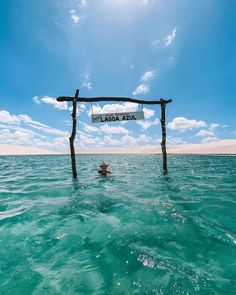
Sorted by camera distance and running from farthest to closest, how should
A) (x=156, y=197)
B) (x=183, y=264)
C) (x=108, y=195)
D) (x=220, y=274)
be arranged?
(x=108, y=195) < (x=156, y=197) < (x=183, y=264) < (x=220, y=274)

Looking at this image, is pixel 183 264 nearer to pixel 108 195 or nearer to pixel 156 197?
pixel 156 197

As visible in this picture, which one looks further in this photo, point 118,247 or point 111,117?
point 111,117

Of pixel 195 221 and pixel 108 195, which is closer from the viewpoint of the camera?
pixel 195 221

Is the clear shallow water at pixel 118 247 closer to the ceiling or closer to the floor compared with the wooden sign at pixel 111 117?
closer to the floor

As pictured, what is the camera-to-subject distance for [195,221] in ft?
17.5

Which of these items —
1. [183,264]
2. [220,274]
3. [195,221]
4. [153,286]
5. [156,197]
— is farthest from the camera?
[156,197]

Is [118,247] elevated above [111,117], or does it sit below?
below

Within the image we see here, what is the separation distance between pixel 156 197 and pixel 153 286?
17.0 feet

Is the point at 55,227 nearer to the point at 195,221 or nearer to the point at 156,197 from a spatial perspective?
the point at 195,221

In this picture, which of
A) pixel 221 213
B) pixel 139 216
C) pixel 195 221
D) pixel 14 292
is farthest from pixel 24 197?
pixel 221 213

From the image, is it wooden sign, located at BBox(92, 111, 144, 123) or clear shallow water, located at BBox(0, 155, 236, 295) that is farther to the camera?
wooden sign, located at BBox(92, 111, 144, 123)

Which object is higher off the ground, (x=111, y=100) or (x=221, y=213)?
(x=111, y=100)

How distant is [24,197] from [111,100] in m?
7.71

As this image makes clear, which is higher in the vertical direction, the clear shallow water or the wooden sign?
the wooden sign
